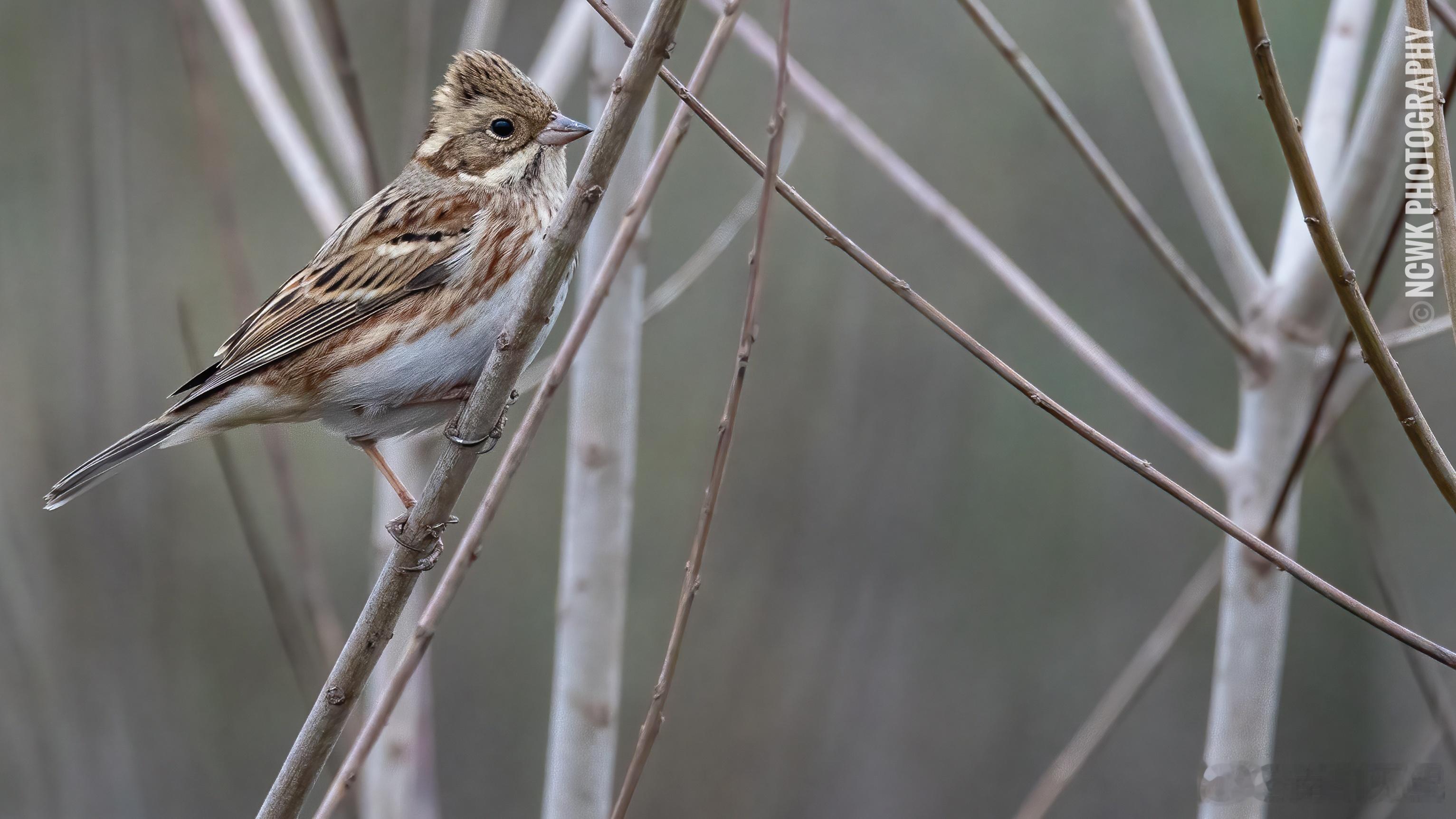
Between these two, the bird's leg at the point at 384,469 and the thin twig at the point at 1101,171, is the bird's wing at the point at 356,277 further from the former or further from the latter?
the thin twig at the point at 1101,171

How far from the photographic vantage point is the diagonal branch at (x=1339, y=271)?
1.54m

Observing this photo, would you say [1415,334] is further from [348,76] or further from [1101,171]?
[348,76]

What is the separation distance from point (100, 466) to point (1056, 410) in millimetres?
2380

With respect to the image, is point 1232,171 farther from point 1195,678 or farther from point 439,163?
point 439,163

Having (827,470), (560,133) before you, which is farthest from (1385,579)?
(827,470)

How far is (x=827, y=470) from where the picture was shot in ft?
24.7

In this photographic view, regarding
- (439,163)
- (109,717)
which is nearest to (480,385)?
(439,163)

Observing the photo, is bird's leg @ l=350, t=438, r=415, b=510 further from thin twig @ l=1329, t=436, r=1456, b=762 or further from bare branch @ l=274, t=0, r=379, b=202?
thin twig @ l=1329, t=436, r=1456, b=762

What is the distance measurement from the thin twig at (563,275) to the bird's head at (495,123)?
1.22 metres

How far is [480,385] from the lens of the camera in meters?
2.11

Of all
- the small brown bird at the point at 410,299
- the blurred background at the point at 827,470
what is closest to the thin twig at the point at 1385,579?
the small brown bird at the point at 410,299

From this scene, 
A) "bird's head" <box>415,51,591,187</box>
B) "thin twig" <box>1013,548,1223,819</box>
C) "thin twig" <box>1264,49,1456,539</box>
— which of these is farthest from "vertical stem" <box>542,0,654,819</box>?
"thin twig" <box>1264,49,1456,539</box>

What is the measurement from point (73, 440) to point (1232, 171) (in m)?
8.12

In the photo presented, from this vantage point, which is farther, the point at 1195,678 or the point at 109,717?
the point at 1195,678
